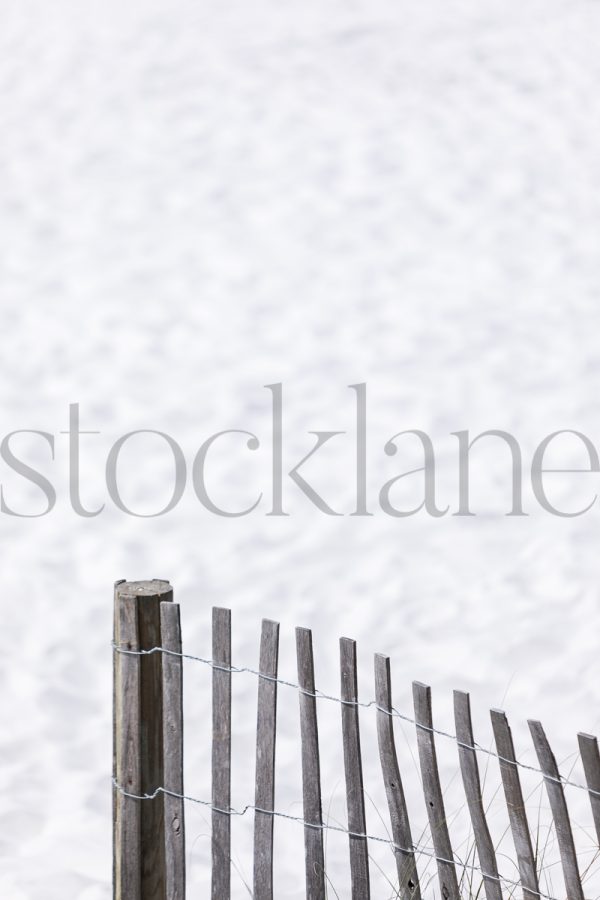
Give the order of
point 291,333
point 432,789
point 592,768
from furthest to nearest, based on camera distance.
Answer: point 291,333, point 432,789, point 592,768

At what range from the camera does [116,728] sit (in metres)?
1.67

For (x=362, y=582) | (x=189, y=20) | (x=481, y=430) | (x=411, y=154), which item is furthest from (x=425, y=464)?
(x=189, y=20)

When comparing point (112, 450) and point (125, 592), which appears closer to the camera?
point (125, 592)

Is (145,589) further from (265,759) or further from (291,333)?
(291,333)

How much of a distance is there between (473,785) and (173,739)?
47 cm

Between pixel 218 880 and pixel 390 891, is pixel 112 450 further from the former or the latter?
pixel 218 880

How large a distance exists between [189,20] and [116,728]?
3.53 m

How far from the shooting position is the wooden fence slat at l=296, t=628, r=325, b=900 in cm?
162

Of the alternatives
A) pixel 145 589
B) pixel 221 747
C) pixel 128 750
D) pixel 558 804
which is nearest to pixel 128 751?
pixel 128 750

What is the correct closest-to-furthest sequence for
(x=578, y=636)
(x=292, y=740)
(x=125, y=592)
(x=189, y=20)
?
(x=125, y=592), (x=292, y=740), (x=578, y=636), (x=189, y=20)

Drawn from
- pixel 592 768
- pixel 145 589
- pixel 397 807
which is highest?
pixel 145 589

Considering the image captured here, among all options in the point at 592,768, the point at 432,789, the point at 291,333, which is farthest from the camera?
the point at 291,333

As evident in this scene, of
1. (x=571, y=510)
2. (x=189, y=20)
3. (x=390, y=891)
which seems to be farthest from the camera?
(x=189, y=20)

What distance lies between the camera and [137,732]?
164cm
